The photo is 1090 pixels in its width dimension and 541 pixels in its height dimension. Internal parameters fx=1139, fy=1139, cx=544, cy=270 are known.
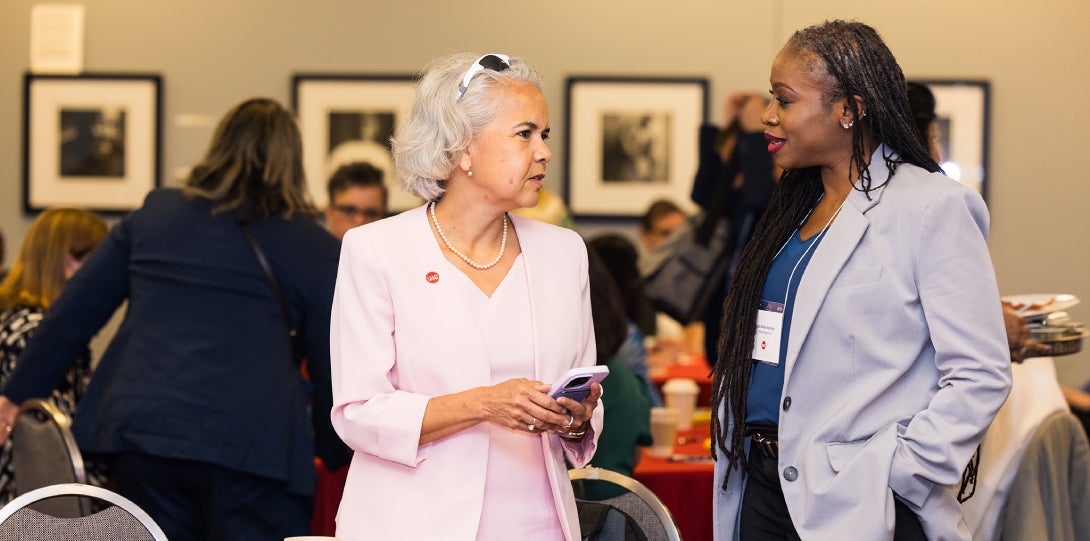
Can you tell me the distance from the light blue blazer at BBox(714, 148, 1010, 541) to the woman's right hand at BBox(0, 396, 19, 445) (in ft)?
7.40

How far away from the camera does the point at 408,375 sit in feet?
6.82

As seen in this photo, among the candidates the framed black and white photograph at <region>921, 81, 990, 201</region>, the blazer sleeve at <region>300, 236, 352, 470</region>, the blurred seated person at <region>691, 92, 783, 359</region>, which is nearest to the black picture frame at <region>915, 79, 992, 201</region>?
the framed black and white photograph at <region>921, 81, 990, 201</region>

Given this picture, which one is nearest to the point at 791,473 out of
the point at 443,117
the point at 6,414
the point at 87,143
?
the point at 443,117

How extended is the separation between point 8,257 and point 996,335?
645cm

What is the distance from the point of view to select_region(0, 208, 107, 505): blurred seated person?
12.1 feet

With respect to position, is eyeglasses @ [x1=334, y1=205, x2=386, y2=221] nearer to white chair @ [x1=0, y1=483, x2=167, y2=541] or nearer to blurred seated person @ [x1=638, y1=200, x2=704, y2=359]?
white chair @ [x1=0, y1=483, x2=167, y2=541]

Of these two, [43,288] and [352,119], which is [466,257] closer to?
[43,288]

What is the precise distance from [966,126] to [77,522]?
5.48 meters

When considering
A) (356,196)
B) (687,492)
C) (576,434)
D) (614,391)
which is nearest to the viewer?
(576,434)

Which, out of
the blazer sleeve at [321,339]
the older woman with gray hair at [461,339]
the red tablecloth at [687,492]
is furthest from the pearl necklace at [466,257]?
the red tablecloth at [687,492]

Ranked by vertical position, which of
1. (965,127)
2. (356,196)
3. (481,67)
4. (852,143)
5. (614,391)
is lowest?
(614,391)

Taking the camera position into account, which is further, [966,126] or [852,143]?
[966,126]

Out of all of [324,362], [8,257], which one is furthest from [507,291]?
[8,257]

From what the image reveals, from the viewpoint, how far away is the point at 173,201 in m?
3.06
